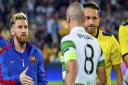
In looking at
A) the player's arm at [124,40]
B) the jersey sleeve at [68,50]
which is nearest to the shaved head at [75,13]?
the jersey sleeve at [68,50]

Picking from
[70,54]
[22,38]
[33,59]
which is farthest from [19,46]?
[70,54]

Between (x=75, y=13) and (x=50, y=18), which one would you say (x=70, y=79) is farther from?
(x=50, y=18)

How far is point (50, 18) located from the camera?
1919cm

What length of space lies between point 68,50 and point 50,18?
550 inches

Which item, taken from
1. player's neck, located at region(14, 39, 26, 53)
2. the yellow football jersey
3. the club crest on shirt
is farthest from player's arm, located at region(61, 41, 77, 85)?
the yellow football jersey

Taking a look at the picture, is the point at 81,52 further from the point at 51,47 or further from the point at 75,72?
the point at 51,47

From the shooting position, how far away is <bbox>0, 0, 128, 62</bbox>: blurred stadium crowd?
58.4 feet

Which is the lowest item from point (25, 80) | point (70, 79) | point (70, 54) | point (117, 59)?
point (70, 79)

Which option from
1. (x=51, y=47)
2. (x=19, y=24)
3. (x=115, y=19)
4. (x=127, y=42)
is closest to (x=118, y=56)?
(x=127, y=42)

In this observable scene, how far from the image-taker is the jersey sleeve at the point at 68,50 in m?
5.21

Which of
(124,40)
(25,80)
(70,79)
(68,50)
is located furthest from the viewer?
(124,40)

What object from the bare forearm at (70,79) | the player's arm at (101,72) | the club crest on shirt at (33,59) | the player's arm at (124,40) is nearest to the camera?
the bare forearm at (70,79)

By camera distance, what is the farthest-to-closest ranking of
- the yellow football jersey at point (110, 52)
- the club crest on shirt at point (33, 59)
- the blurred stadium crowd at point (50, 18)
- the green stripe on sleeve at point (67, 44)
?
the blurred stadium crowd at point (50, 18) < the yellow football jersey at point (110, 52) < the club crest on shirt at point (33, 59) < the green stripe on sleeve at point (67, 44)

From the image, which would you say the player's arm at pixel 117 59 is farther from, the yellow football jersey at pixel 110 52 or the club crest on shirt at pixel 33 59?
the club crest on shirt at pixel 33 59
